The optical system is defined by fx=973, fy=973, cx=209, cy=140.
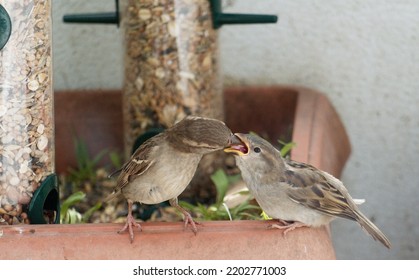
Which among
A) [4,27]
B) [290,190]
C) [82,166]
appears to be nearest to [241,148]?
[290,190]

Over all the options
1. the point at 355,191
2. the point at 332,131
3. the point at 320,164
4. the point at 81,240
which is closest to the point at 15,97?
the point at 81,240

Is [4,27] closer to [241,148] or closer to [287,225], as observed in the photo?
[241,148]

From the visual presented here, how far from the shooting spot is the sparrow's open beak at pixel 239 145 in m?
2.72

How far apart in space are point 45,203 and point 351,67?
66.8 inches

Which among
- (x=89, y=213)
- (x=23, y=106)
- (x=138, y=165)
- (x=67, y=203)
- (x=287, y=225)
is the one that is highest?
(x=23, y=106)

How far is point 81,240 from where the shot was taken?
2529 millimetres

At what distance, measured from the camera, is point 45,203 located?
298 cm

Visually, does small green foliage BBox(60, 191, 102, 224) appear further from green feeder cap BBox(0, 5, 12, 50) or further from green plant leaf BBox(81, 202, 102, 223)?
green feeder cap BBox(0, 5, 12, 50)

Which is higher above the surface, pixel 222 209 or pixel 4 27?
pixel 4 27

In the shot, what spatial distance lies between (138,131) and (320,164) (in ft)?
2.52

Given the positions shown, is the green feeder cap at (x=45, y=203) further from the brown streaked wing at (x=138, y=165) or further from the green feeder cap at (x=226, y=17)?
the green feeder cap at (x=226, y=17)

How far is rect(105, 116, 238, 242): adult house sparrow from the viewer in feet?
8.92

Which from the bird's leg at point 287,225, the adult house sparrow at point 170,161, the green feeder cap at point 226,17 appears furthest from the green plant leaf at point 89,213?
the bird's leg at point 287,225
